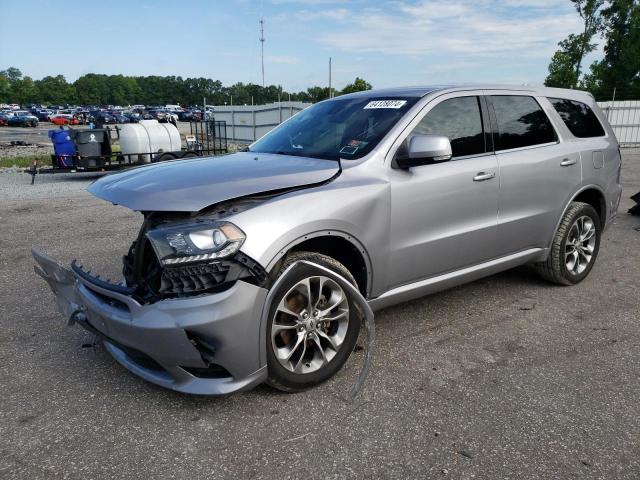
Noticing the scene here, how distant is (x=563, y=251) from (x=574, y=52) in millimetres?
42302

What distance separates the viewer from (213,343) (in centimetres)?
252

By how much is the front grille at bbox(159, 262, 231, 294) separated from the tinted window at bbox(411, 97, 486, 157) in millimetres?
1708

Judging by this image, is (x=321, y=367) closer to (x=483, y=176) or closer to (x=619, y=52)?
(x=483, y=176)

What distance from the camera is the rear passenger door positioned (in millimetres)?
3920

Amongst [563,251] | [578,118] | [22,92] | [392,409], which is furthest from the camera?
[22,92]

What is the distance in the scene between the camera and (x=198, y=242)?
8.31ft

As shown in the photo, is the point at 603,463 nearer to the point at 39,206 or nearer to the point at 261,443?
the point at 261,443

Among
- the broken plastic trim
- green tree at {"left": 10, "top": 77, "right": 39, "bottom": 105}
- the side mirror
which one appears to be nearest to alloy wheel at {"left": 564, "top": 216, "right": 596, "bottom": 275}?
the side mirror

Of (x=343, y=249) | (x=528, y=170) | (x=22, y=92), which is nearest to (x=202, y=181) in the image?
(x=343, y=249)

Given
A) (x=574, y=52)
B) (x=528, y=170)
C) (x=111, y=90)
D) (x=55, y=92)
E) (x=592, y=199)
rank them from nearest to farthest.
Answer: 1. (x=528, y=170)
2. (x=592, y=199)
3. (x=574, y=52)
4. (x=55, y=92)
5. (x=111, y=90)

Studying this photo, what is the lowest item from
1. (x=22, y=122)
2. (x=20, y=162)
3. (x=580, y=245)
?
(x=20, y=162)

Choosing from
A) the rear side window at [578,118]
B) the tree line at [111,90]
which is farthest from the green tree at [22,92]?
the rear side window at [578,118]

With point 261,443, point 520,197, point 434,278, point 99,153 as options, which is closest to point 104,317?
point 261,443

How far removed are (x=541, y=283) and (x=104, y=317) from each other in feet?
12.6
